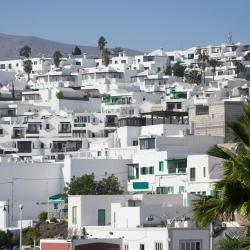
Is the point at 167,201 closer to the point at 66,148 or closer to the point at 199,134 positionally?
the point at 199,134

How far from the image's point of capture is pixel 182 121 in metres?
92.6

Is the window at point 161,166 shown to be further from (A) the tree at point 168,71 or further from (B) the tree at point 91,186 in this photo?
(A) the tree at point 168,71

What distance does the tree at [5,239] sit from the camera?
196 ft

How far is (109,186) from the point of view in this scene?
7138cm

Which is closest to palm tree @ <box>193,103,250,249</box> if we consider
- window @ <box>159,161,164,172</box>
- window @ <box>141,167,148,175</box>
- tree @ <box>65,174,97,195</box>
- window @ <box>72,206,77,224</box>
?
window @ <box>72,206,77,224</box>

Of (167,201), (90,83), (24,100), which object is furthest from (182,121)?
(90,83)

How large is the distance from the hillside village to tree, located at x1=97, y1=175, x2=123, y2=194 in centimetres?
8

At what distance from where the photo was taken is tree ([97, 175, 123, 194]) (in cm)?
7091

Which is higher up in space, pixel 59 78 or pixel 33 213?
pixel 59 78

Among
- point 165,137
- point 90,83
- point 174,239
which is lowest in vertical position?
point 174,239

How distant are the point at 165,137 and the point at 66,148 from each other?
2782 cm

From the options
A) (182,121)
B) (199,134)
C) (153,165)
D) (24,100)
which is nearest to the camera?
(153,165)

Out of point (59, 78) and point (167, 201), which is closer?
point (167, 201)

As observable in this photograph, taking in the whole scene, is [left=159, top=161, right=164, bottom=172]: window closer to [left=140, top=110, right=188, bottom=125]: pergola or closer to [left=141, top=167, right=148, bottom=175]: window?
[left=141, top=167, right=148, bottom=175]: window
